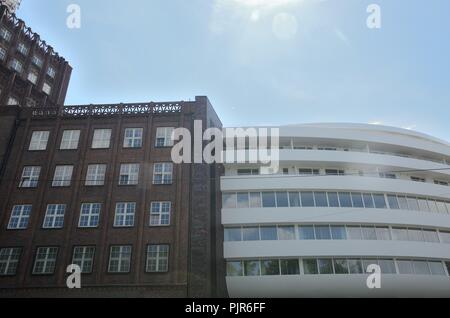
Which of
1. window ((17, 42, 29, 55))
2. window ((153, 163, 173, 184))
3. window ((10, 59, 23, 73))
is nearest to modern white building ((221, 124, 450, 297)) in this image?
window ((153, 163, 173, 184))

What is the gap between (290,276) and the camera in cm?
2770

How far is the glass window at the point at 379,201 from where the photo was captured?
31.5 m

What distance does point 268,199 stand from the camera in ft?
102

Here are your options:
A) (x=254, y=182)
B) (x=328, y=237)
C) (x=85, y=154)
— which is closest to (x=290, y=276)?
(x=328, y=237)

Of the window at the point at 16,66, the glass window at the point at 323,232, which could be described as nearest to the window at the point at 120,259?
the glass window at the point at 323,232

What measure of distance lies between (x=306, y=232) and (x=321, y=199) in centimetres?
345

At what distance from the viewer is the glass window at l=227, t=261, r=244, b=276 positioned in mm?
28859

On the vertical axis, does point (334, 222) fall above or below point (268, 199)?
below

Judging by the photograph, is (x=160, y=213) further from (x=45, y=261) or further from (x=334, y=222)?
(x=334, y=222)

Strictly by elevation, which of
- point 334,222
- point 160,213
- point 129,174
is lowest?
point 160,213

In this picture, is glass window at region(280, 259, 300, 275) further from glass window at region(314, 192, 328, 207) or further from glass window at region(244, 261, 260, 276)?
glass window at region(314, 192, 328, 207)

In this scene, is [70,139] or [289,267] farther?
[70,139]

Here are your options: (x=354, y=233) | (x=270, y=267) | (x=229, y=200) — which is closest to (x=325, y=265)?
(x=354, y=233)
